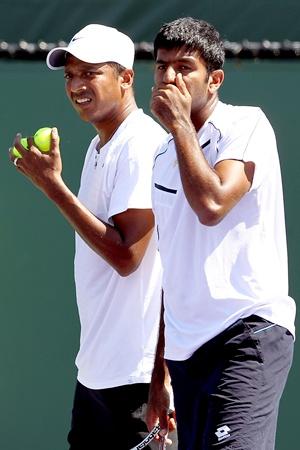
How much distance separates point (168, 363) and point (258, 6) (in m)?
1.94

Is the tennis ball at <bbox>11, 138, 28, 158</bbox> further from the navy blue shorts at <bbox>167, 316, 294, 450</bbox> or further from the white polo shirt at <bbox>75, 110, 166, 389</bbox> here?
the navy blue shorts at <bbox>167, 316, 294, 450</bbox>

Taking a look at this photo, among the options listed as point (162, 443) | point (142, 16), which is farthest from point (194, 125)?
point (142, 16)

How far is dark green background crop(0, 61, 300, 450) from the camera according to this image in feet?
16.1

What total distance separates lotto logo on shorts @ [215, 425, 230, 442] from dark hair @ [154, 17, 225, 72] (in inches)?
41.4

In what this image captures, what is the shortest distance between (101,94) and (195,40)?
0.56m

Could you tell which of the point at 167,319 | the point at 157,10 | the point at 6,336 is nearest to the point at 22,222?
the point at 6,336

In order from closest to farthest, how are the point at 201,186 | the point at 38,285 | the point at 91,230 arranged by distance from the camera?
the point at 201,186, the point at 91,230, the point at 38,285

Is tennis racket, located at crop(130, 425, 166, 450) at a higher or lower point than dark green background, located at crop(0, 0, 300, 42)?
lower

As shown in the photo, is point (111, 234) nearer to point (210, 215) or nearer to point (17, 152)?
point (17, 152)

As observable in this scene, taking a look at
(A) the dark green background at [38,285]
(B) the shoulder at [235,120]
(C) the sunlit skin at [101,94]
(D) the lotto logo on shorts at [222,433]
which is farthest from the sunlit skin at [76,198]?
(A) the dark green background at [38,285]

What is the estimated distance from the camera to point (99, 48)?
155 inches

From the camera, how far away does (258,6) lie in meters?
4.81

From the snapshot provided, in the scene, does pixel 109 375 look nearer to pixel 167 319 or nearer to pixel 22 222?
pixel 167 319

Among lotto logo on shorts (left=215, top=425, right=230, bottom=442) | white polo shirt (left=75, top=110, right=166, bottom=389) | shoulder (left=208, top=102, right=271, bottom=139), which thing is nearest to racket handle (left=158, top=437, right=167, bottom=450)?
white polo shirt (left=75, top=110, right=166, bottom=389)
